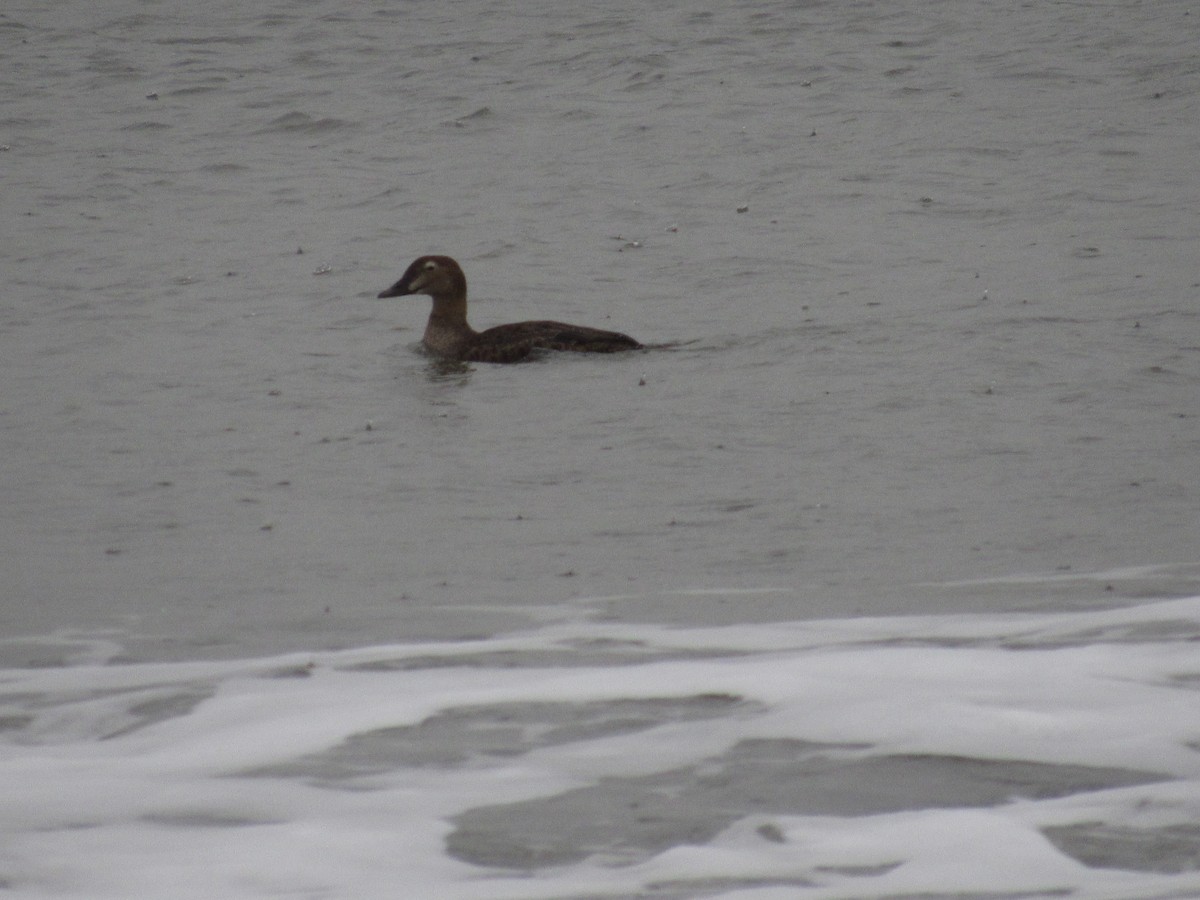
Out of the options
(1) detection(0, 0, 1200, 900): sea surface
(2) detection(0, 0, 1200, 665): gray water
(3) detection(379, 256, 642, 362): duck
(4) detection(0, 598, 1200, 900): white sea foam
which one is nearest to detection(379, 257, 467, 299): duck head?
(3) detection(379, 256, 642, 362): duck

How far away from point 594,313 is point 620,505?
21.0 ft

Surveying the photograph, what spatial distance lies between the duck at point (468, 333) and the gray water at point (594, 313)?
28cm

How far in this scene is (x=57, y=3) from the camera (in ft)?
97.8

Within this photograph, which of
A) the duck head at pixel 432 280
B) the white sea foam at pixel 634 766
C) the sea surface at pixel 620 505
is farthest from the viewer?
the duck head at pixel 432 280

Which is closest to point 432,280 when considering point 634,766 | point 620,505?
point 620,505

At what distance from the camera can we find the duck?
12.6m

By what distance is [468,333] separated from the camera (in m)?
13.5

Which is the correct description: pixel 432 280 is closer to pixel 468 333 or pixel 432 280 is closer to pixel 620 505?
pixel 468 333

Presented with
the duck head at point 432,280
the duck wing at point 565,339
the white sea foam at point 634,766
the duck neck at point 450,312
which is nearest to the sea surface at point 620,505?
the white sea foam at point 634,766

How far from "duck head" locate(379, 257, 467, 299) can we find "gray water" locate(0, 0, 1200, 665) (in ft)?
1.35

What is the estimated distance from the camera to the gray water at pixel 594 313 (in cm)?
722

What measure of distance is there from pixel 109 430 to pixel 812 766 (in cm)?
643

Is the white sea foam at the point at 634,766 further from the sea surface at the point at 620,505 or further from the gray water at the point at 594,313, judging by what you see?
the gray water at the point at 594,313

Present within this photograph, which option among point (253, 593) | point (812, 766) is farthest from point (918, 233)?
point (812, 766)
